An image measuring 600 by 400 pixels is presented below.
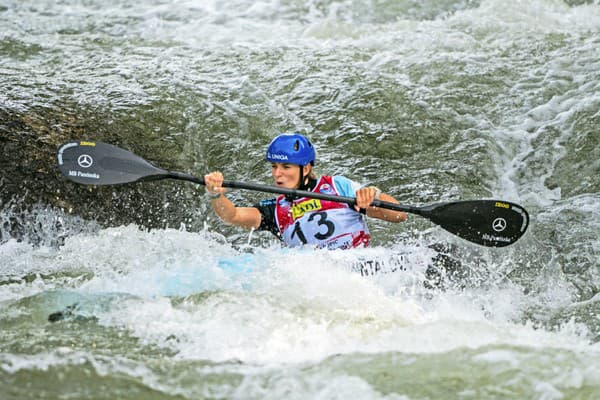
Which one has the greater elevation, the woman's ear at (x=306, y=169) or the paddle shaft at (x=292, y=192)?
the woman's ear at (x=306, y=169)

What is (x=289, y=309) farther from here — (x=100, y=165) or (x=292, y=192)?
(x=100, y=165)

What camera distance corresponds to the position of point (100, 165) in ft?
17.8

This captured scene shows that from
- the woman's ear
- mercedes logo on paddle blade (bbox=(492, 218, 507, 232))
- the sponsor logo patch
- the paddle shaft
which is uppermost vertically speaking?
the woman's ear

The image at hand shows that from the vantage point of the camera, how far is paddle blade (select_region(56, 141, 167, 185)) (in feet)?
17.6

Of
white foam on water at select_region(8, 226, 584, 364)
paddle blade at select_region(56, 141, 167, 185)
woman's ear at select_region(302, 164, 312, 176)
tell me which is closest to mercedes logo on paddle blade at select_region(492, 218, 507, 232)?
white foam on water at select_region(8, 226, 584, 364)

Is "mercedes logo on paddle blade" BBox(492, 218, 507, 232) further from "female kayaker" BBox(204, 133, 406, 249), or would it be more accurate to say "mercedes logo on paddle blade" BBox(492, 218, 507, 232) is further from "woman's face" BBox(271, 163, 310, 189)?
"woman's face" BBox(271, 163, 310, 189)

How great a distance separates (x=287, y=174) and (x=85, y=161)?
128 cm

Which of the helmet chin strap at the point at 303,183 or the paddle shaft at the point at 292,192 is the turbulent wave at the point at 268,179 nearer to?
the paddle shaft at the point at 292,192

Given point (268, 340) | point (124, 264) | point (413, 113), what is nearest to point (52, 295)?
point (124, 264)

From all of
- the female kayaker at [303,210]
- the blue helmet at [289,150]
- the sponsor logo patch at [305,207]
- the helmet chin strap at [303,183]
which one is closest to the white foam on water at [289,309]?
the female kayaker at [303,210]

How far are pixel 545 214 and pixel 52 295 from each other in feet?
12.4

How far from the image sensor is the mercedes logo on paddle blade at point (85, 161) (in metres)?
5.39

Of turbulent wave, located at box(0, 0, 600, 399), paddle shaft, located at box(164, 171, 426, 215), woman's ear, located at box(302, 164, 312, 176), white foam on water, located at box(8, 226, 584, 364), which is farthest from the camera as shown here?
woman's ear, located at box(302, 164, 312, 176)

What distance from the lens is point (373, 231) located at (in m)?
6.60
